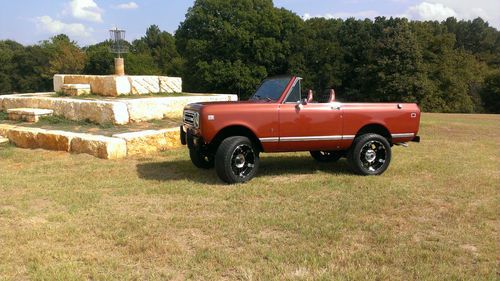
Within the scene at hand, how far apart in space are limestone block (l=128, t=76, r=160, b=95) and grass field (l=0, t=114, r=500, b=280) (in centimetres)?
613

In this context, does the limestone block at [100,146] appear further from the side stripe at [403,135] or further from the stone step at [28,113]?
the side stripe at [403,135]

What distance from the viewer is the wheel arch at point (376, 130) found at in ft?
25.0

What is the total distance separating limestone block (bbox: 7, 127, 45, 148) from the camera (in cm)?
969

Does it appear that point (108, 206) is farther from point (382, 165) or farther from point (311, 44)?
point (311, 44)

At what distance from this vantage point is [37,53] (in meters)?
72.9

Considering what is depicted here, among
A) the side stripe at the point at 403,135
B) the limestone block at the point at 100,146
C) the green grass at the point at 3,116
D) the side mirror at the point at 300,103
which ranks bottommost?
the limestone block at the point at 100,146

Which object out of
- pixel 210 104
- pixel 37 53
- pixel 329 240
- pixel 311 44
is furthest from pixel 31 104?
pixel 37 53

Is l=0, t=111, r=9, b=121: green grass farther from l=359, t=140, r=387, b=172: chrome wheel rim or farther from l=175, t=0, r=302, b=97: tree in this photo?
l=175, t=0, r=302, b=97: tree

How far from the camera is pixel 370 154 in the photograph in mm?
Result: 7527

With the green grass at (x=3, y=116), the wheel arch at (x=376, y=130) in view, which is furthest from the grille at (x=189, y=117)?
the green grass at (x=3, y=116)

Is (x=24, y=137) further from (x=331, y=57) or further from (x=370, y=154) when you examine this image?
(x=331, y=57)

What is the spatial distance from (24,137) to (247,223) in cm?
703

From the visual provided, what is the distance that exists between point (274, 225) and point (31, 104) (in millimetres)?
10193

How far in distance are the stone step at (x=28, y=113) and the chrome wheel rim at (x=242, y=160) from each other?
6967 millimetres
